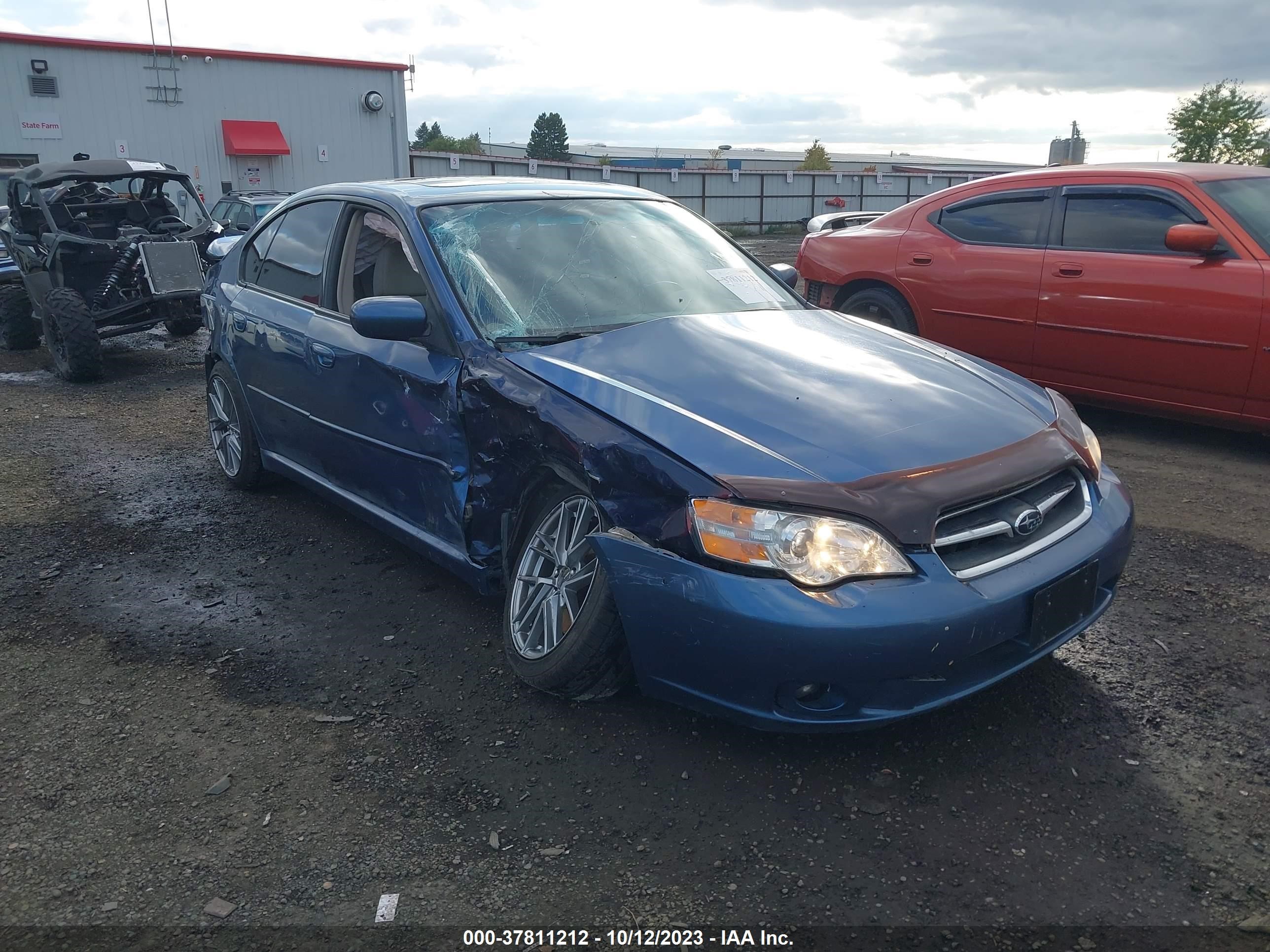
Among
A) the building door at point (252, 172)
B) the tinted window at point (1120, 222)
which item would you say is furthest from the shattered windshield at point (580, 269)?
the building door at point (252, 172)

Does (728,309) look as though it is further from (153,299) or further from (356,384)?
(153,299)

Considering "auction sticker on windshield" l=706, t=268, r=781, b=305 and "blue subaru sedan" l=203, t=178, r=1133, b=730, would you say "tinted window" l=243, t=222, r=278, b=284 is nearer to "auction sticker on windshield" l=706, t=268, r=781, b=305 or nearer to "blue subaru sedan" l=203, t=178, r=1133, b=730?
"blue subaru sedan" l=203, t=178, r=1133, b=730

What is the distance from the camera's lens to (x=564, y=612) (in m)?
3.01

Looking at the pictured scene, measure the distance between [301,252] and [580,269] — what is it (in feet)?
4.98

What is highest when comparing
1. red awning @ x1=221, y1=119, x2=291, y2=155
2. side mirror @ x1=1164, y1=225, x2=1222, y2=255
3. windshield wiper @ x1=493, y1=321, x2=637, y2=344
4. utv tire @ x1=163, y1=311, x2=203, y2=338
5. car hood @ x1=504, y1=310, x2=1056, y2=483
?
red awning @ x1=221, y1=119, x2=291, y2=155

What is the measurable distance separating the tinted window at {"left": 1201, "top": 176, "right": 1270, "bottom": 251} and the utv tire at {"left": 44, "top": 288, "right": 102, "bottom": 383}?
8403 millimetres

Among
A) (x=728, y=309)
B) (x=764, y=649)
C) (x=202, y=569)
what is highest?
(x=728, y=309)

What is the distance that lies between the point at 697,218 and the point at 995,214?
114 inches

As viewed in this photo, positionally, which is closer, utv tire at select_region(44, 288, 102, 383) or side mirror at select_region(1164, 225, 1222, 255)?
side mirror at select_region(1164, 225, 1222, 255)

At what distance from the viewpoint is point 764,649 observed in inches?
93.9

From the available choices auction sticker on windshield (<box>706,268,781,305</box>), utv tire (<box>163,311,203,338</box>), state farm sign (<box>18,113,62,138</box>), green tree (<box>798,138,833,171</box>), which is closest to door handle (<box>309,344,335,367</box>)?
auction sticker on windshield (<box>706,268,781,305</box>)

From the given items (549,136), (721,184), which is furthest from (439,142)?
(721,184)

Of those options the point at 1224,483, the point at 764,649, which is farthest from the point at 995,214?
the point at 764,649

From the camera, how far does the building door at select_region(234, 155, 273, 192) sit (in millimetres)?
26375
